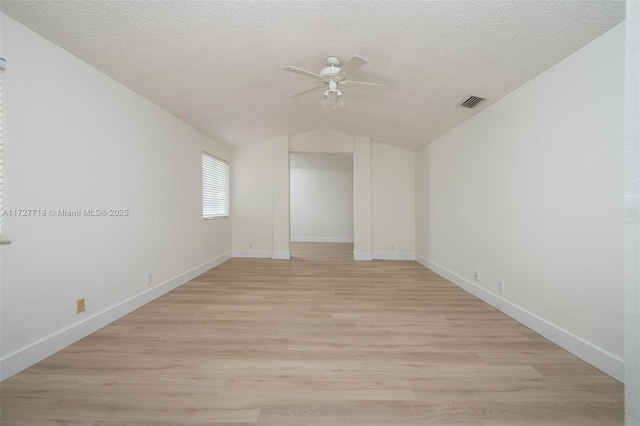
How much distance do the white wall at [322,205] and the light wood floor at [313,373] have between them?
6.10 meters

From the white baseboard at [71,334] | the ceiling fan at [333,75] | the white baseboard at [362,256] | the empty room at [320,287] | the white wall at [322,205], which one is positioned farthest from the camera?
the white wall at [322,205]

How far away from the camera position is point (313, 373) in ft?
5.83

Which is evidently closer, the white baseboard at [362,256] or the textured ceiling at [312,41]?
the textured ceiling at [312,41]

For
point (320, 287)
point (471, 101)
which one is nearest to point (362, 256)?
point (320, 287)

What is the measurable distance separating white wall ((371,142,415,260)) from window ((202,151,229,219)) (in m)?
3.35

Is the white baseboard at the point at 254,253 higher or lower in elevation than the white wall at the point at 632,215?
lower

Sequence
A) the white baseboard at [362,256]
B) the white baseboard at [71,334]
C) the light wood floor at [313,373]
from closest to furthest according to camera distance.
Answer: the light wood floor at [313,373], the white baseboard at [71,334], the white baseboard at [362,256]

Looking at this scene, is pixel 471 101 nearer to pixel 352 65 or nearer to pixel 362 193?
pixel 352 65

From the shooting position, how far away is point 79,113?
228 centimetres

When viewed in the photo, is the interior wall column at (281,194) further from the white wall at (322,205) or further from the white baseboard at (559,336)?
the white baseboard at (559,336)

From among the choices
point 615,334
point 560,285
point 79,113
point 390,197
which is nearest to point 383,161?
point 390,197

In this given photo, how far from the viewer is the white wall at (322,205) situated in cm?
914

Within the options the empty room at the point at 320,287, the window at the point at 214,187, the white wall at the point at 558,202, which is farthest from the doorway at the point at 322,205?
the white wall at the point at 558,202

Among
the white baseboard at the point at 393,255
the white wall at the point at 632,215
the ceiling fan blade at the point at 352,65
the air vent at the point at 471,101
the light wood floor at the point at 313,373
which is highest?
the ceiling fan blade at the point at 352,65
